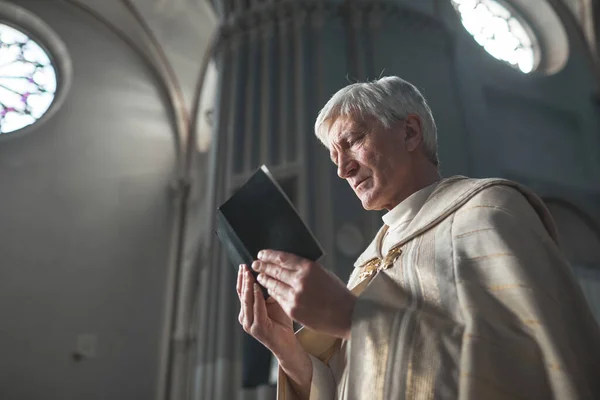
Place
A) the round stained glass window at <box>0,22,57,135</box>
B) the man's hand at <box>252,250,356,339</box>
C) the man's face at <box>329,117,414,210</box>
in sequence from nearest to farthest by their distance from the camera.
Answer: the man's hand at <box>252,250,356,339</box> → the man's face at <box>329,117,414,210</box> → the round stained glass window at <box>0,22,57,135</box>

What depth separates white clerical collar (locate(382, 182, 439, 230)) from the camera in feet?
4.61

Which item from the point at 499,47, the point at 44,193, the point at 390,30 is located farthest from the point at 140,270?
the point at 499,47

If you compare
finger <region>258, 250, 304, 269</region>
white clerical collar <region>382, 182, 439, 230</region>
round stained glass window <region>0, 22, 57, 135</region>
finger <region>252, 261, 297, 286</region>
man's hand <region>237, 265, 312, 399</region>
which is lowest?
man's hand <region>237, 265, 312, 399</region>

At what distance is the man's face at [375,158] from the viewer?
4.69 ft

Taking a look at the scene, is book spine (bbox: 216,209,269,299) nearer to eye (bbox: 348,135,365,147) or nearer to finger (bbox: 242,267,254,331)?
finger (bbox: 242,267,254,331)

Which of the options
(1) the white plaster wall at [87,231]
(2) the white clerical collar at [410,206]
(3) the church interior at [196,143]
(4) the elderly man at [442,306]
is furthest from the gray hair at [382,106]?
(1) the white plaster wall at [87,231]

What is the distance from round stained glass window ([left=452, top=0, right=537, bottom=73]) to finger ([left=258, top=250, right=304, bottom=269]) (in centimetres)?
653

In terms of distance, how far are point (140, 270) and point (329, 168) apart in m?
3.86

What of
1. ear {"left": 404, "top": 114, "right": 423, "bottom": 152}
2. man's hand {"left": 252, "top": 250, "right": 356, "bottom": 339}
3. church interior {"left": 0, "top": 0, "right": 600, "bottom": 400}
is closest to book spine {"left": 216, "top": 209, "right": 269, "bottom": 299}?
man's hand {"left": 252, "top": 250, "right": 356, "bottom": 339}

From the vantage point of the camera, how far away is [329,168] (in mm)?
4598

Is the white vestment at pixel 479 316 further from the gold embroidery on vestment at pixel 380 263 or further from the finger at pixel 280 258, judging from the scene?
the finger at pixel 280 258

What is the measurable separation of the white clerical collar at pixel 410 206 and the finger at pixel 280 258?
14.8 inches

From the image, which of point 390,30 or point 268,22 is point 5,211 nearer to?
point 268,22

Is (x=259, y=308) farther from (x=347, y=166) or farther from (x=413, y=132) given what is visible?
(x=413, y=132)
